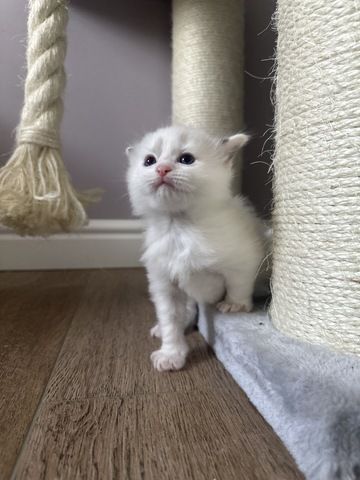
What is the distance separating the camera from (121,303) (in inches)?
51.3

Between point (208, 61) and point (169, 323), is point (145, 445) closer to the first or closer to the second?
point (169, 323)

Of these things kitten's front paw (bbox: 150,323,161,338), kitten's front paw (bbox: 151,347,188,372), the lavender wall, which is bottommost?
Answer: kitten's front paw (bbox: 150,323,161,338)

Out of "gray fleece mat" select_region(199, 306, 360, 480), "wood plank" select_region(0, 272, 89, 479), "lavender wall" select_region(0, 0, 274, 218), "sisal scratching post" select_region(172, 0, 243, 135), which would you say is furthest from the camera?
"lavender wall" select_region(0, 0, 274, 218)

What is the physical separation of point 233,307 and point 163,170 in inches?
13.3

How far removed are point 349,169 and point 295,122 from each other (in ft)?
0.50

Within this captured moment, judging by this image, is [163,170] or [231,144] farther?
[231,144]

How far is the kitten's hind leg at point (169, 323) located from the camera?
85 cm

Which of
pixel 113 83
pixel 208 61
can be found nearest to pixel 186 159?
pixel 208 61

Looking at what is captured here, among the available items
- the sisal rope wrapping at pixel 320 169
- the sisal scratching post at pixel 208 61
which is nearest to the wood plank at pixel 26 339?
the sisal rope wrapping at pixel 320 169

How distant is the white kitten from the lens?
872 millimetres

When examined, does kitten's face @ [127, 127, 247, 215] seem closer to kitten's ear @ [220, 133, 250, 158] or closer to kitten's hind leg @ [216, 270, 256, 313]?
kitten's ear @ [220, 133, 250, 158]

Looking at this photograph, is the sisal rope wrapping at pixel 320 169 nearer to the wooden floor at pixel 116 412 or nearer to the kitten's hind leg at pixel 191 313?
the wooden floor at pixel 116 412

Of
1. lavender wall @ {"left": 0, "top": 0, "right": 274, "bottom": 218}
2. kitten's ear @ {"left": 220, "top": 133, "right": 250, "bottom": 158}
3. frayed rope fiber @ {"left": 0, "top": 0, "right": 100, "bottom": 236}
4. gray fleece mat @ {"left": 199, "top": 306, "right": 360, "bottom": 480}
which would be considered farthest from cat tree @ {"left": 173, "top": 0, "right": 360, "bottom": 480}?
lavender wall @ {"left": 0, "top": 0, "right": 274, "bottom": 218}

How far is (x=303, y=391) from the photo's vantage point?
580 millimetres
